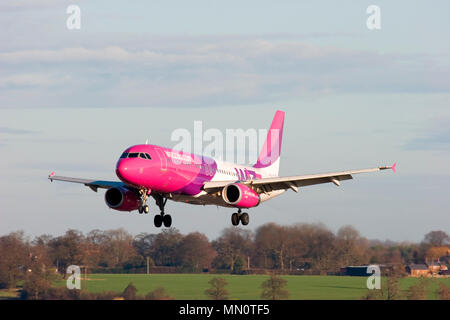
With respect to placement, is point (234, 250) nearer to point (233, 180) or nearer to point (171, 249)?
point (171, 249)

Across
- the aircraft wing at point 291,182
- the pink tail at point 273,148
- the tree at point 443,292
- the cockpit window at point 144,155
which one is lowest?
the tree at point 443,292

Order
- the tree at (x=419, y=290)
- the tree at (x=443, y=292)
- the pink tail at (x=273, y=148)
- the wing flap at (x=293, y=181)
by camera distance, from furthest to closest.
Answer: the pink tail at (x=273, y=148), the tree at (x=419, y=290), the tree at (x=443, y=292), the wing flap at (x=293, y=181)

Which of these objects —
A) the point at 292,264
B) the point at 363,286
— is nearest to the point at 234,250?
the point at 292,264

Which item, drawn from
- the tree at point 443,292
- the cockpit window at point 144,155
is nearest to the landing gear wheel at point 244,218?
the cockpit window at point 144,155

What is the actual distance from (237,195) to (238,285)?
19914 mm

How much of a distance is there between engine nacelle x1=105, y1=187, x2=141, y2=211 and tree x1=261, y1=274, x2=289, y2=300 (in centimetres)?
1959

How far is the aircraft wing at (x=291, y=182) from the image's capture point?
62375 millimetres

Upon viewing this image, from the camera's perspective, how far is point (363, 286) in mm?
79125

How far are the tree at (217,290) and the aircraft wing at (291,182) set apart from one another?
16.9m

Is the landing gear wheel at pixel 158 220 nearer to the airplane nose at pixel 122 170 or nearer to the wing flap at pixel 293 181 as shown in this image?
the wing flap at pixel 293 181

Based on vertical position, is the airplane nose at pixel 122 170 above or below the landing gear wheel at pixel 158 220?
Answer: above

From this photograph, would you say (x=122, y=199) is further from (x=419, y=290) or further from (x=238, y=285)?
(x=419, y=290)

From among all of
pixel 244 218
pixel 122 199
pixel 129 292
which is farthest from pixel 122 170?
pixel 129 292
